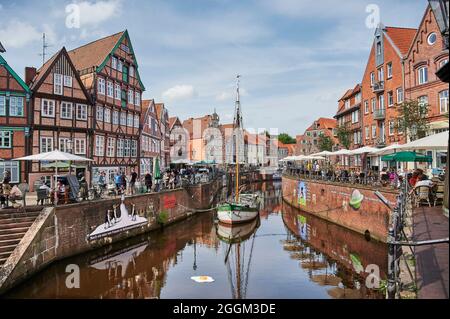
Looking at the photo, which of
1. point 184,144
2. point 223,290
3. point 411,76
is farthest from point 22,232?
point 184,144

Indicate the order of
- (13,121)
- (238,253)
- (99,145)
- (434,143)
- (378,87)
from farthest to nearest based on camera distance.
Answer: (378,87)
(99,145)
(13,121)
(238,253)
(434,143)

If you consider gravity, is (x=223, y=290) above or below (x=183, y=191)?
below

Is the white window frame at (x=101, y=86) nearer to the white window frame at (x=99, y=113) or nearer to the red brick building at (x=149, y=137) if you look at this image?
the white window frame at (x=99, y=113)

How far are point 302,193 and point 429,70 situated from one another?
15.5m

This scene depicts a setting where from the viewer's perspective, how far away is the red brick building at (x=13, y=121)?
2450 cm

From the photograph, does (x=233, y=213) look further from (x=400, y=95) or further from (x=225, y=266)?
(x=400, y=95)

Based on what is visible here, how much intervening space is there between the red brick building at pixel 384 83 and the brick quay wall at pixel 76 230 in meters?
21.2

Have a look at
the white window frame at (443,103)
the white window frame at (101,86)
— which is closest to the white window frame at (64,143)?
the white window frame at (101,86)

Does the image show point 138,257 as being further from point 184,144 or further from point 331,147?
point 184,144

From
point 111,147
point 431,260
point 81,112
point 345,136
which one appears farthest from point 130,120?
point 431,260

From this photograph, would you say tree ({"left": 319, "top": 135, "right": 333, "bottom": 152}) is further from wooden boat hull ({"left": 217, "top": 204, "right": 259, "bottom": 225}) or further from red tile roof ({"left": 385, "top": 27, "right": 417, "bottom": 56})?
wooden boat hull ({"left": 217, "top": 204, "right": 259, "bottom": 225})

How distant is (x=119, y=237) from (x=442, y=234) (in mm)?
17716

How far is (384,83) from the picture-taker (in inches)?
1315
